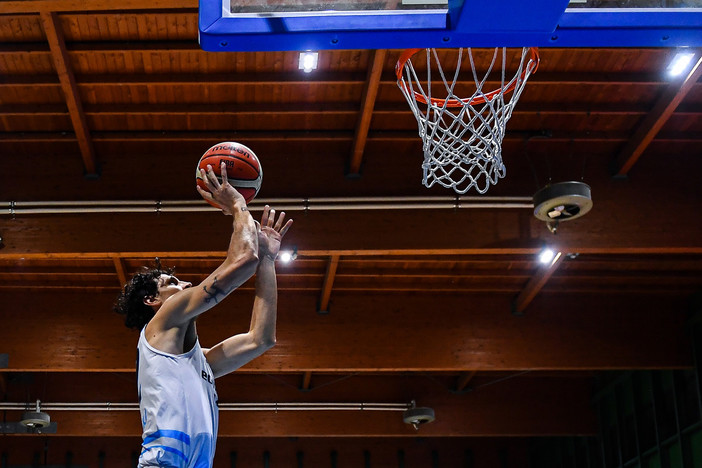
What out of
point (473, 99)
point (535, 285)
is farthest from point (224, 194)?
point (535, 285)

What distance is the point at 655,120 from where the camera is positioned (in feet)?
40.0

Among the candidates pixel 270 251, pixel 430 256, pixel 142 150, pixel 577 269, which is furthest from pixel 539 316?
pixel 270 251

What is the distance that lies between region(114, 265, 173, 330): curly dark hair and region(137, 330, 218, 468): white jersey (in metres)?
0.52

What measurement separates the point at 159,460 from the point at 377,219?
8691 millimetres

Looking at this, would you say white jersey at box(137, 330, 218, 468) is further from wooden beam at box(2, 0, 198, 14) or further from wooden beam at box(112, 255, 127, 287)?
wooden beam at box(112, 255, 127, 287)

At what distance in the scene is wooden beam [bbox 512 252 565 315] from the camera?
49.6ft

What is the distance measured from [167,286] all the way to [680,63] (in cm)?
807

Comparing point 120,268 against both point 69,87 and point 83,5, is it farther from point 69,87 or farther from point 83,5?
point 83,5

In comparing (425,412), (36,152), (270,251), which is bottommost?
(270,251)

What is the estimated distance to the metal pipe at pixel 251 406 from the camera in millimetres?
20484

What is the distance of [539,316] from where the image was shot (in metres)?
16.6

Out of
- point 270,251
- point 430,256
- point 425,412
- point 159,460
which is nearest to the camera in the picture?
point 159,460

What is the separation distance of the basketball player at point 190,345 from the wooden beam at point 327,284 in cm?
915

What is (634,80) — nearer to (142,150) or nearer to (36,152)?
(142,150)
